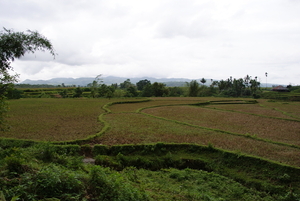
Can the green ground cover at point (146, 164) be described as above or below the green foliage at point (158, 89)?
below

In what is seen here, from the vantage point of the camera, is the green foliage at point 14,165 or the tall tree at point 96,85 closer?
the green foliage at point 14,165

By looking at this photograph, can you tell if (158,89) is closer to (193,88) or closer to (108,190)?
(193,88)

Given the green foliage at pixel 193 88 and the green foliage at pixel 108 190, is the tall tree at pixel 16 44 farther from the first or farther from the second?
the green foliage at pixel 193 88

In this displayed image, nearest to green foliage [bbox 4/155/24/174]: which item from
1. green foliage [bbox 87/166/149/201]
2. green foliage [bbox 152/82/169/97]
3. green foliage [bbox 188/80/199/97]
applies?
green foliage [bbox 87/166/149/201]

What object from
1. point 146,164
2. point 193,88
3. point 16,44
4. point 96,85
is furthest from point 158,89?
point 16,44

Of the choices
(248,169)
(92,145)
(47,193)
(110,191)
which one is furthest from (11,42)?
(248,169)

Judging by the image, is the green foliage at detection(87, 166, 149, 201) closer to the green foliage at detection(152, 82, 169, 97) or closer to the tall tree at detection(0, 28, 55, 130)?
the tall tree at detection(0, 28, 55, 130)

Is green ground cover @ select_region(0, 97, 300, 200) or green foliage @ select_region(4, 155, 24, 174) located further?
green foliage @ select_region(4, 155, 24, 174)

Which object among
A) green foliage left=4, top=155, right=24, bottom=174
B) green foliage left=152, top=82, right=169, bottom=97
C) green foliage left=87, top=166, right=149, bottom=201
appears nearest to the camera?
green foliage left=87, top=166, right=149, bottom=201

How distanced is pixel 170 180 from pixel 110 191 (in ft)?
9.96

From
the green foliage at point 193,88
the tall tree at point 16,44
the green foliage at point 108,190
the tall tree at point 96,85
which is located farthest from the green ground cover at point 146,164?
the green foliage at point 193,88

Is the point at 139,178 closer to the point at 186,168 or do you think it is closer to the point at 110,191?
the point at 186,168

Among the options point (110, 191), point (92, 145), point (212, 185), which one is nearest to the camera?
point (110, 191)

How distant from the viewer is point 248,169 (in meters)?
6.74
